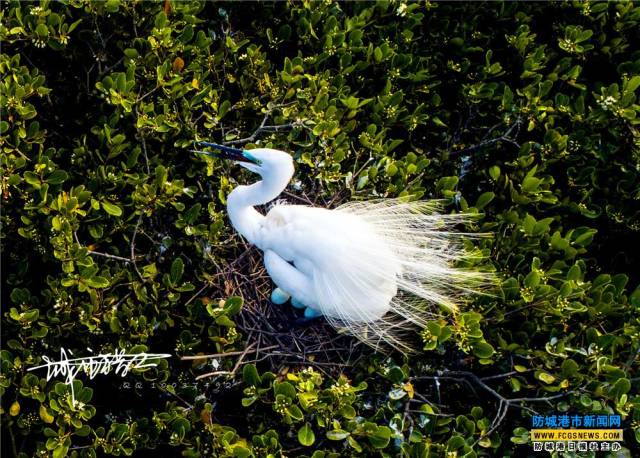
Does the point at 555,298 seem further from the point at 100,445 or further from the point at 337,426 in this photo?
the point at 100,445

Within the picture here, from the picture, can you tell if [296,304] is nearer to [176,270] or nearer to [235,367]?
[235,367]

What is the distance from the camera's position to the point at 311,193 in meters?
2.94

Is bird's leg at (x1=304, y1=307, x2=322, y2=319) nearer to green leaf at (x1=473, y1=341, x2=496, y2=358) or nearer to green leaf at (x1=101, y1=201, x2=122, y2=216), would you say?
green leaf at (x1=473, y1=341, x2=496, y2=358)

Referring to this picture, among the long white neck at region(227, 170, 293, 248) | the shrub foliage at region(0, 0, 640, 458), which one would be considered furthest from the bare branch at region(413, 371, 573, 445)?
the long white neck at region(227, 170, 293, 248)

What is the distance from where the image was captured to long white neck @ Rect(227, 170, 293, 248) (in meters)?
2.42

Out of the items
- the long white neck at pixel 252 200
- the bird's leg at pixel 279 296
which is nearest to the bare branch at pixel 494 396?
the bird's leg at pixel 279 296

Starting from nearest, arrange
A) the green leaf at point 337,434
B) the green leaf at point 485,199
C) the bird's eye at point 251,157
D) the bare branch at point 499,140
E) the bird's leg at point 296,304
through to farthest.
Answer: the green leaf at point 337,434
the bird's eye at point 251,157
the bird's leg at point 296,304
the green leaf at point 485,199
the bare branch at point 499,140

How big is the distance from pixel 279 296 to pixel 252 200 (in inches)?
17.8

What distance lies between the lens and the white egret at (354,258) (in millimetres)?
2451

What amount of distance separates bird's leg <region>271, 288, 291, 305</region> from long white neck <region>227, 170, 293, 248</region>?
220mm

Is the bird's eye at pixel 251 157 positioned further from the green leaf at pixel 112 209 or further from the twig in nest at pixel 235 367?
the twig in nest at pixel 235 367

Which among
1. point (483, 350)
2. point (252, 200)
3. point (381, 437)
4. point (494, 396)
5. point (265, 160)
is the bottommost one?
point (494, 396)

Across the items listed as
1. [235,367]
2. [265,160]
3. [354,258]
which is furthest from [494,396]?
[265,160]

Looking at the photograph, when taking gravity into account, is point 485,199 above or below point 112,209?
below
